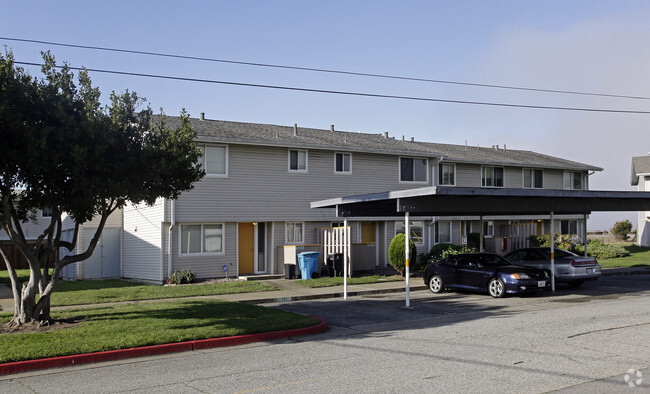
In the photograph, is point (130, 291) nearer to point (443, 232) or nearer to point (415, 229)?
point (415, 229)

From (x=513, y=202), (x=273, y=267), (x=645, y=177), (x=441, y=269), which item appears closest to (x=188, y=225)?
(x=273, y=267)

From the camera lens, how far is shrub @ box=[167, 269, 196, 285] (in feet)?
71.1

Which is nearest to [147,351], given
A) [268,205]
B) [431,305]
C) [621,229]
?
[431,305]

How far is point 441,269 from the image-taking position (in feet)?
64.7

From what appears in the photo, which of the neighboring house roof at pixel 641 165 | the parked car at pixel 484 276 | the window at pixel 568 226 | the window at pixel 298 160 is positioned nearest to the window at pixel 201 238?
the window at pixel 298 160

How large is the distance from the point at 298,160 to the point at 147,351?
15983mm

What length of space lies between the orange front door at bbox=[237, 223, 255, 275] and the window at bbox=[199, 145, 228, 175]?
96.6 inches

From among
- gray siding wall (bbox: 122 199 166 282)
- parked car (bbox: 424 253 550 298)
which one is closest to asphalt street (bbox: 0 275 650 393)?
parked car (bbox: 424 253 550 298)

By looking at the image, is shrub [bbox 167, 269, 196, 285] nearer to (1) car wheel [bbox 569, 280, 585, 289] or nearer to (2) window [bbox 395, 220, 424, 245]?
(2) window [bbox 395, 220, 424, 245]

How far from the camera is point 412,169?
96.0 feet

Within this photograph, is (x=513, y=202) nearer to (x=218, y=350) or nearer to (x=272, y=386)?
(x=218, y=350)

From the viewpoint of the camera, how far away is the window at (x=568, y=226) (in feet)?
122

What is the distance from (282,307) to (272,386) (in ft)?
28.1

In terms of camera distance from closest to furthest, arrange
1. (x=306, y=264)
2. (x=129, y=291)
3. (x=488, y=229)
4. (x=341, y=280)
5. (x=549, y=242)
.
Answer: (x=129, y=291), (x=341, y=280), (x=306, y=264), (x=549, y=242), (x=488, y=229)
